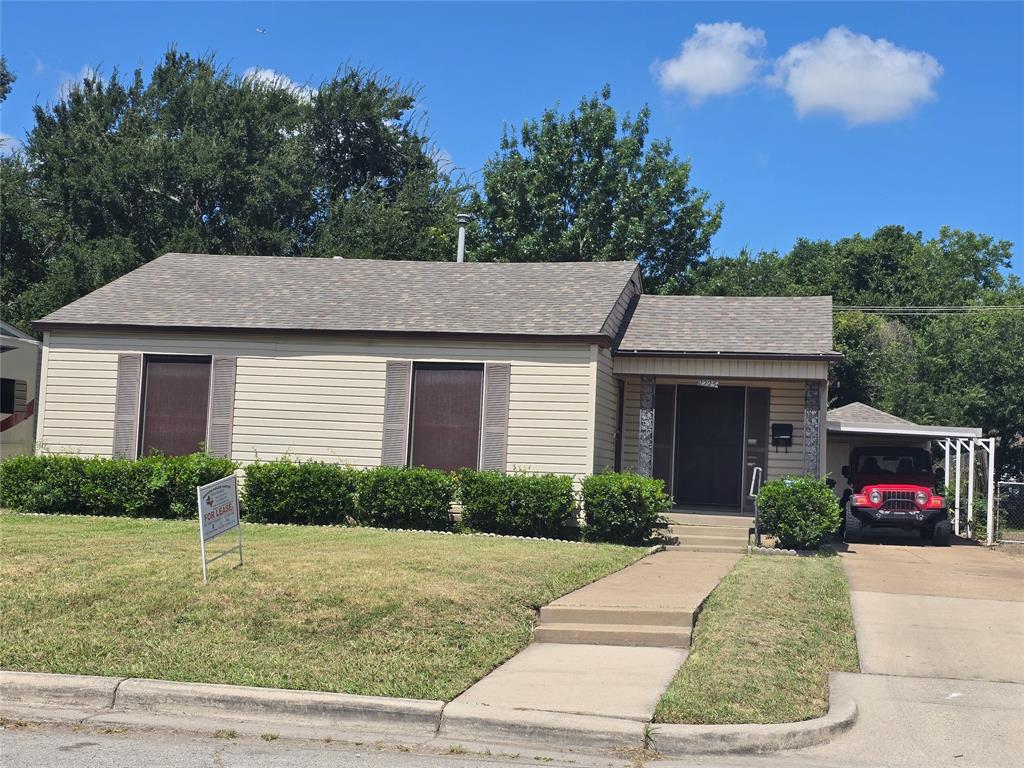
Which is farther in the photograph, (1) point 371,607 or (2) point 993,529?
(2) point 993,529

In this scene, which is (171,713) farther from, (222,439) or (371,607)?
(222,439)

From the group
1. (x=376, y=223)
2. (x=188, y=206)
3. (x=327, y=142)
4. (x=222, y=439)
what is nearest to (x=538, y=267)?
(x=222, y=439)

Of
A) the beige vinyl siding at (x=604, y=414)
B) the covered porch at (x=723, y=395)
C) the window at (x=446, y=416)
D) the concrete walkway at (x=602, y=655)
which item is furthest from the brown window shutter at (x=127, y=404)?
the concrete walkway at (x=602, y=655)

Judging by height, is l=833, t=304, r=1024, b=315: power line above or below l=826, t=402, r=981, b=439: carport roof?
above

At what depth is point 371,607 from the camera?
8.60 m

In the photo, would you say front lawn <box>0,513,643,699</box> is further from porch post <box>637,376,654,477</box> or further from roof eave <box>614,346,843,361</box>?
roof eave <box>614,346,843,361</box>

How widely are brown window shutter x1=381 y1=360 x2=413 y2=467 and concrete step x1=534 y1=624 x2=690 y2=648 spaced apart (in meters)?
8.11

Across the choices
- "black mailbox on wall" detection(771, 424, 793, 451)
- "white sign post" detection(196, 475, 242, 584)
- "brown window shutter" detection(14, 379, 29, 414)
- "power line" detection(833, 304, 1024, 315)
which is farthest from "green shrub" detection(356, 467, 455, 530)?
"power line" detection(833, 304, 1024, 315)

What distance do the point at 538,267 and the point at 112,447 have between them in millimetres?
8338

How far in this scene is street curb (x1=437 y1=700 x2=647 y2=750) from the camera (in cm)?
627

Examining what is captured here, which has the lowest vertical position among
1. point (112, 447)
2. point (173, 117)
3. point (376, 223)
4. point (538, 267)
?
point (112, 447)

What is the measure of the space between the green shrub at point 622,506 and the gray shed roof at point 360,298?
7.93ft

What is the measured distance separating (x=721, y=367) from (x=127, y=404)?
9.82 meters

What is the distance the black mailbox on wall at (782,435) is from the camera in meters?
17.8
